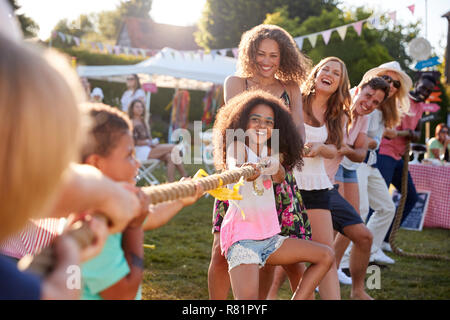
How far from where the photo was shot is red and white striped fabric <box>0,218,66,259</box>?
2.06 m

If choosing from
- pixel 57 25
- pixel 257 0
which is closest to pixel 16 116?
pixel 257 0

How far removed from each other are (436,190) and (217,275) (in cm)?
563

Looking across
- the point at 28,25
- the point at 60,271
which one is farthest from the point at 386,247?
the point at 28,25

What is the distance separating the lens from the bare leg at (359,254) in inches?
145

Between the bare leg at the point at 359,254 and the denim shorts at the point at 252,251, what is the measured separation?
4.42ft

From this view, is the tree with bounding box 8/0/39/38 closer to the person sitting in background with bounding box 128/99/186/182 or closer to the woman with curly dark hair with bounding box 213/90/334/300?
the person sitting in background with bounding box 128/99/186/182

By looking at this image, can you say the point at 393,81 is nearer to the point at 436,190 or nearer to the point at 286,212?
the point at 286,212

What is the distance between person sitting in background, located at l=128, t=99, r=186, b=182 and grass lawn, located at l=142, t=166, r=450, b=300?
1.59 meters

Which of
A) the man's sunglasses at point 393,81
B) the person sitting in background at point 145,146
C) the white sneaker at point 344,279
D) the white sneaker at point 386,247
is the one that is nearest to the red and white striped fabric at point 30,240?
the white sneaker at point 344,279

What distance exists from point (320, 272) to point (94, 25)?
66051 millimetres

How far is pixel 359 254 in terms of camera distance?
3852mm

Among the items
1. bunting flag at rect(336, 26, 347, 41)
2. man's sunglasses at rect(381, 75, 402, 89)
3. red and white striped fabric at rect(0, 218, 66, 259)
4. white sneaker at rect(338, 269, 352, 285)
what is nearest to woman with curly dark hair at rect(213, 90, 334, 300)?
red and white striped fabric at rect(0, 218, 66, 259)

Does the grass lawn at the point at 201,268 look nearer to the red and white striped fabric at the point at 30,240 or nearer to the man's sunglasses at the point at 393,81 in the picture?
the red and white striped fabric at the point at 30,240
